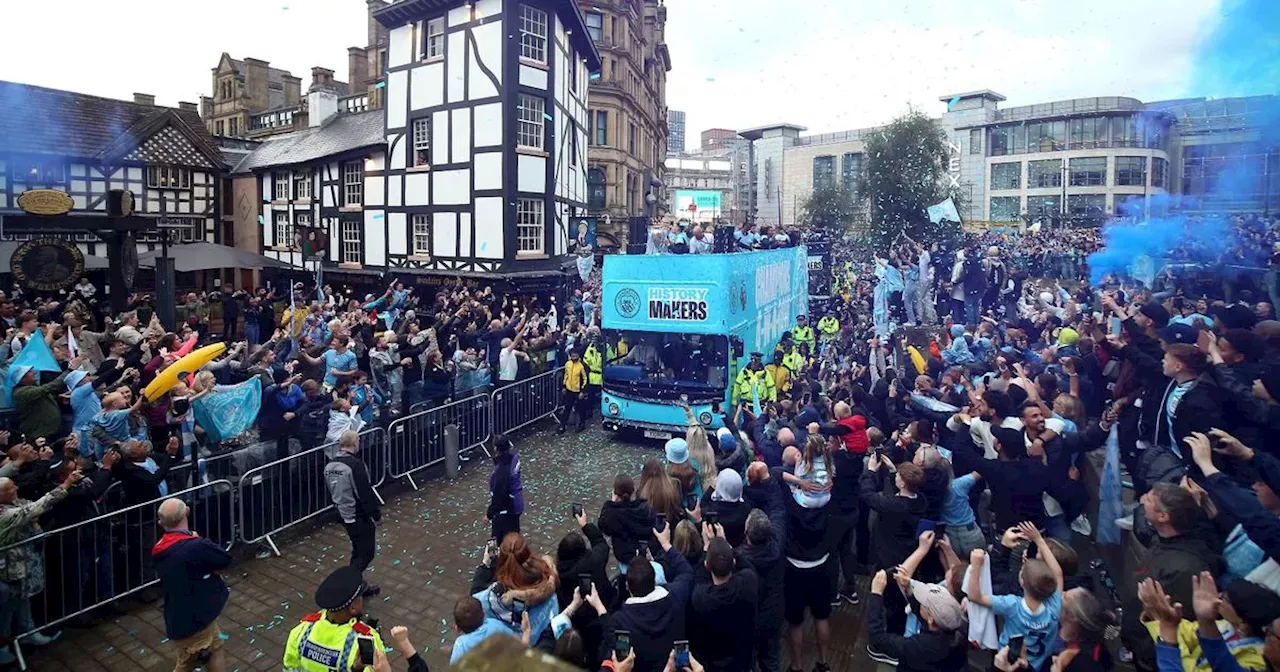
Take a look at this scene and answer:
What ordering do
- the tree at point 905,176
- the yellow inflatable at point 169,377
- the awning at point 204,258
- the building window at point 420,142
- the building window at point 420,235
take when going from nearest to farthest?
the yellow inflatable at point 169,377
the awning at point 204,258
the building window at point 420,142
the building window at point 420,235
the tree at point 905,176

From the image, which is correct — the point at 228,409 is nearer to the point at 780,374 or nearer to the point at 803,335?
the point at 780,374

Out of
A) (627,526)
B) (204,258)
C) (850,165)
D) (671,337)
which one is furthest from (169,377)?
(850,165)

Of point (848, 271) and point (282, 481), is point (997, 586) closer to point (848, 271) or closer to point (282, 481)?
point (282, 481)

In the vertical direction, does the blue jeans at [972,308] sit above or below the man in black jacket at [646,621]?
above

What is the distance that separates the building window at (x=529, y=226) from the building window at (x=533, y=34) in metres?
5.07

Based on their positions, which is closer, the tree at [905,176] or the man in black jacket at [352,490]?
the man in black jacket at [352,490]

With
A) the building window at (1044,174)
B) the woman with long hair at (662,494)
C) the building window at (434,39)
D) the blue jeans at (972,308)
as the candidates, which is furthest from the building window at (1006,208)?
the woman with long hair at (662,494)

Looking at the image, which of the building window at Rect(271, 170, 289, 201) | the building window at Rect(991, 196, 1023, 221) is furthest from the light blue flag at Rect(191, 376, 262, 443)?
the building window at Rect(991, 196, 1023, 221)

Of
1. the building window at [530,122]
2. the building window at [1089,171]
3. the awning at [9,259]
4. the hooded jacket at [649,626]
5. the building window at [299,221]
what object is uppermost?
the building window at [1089,171]

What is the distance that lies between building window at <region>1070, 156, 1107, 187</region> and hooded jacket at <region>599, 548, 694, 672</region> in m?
73.1

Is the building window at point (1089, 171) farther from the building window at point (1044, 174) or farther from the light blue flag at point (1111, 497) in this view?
the light blue flag at point (1111, 497)

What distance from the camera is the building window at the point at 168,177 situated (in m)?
29.9

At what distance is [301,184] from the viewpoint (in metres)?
31.5

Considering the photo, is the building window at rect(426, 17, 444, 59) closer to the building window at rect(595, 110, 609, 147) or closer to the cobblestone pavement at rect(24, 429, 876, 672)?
the building window at rect(595, 110, 609, 147)
